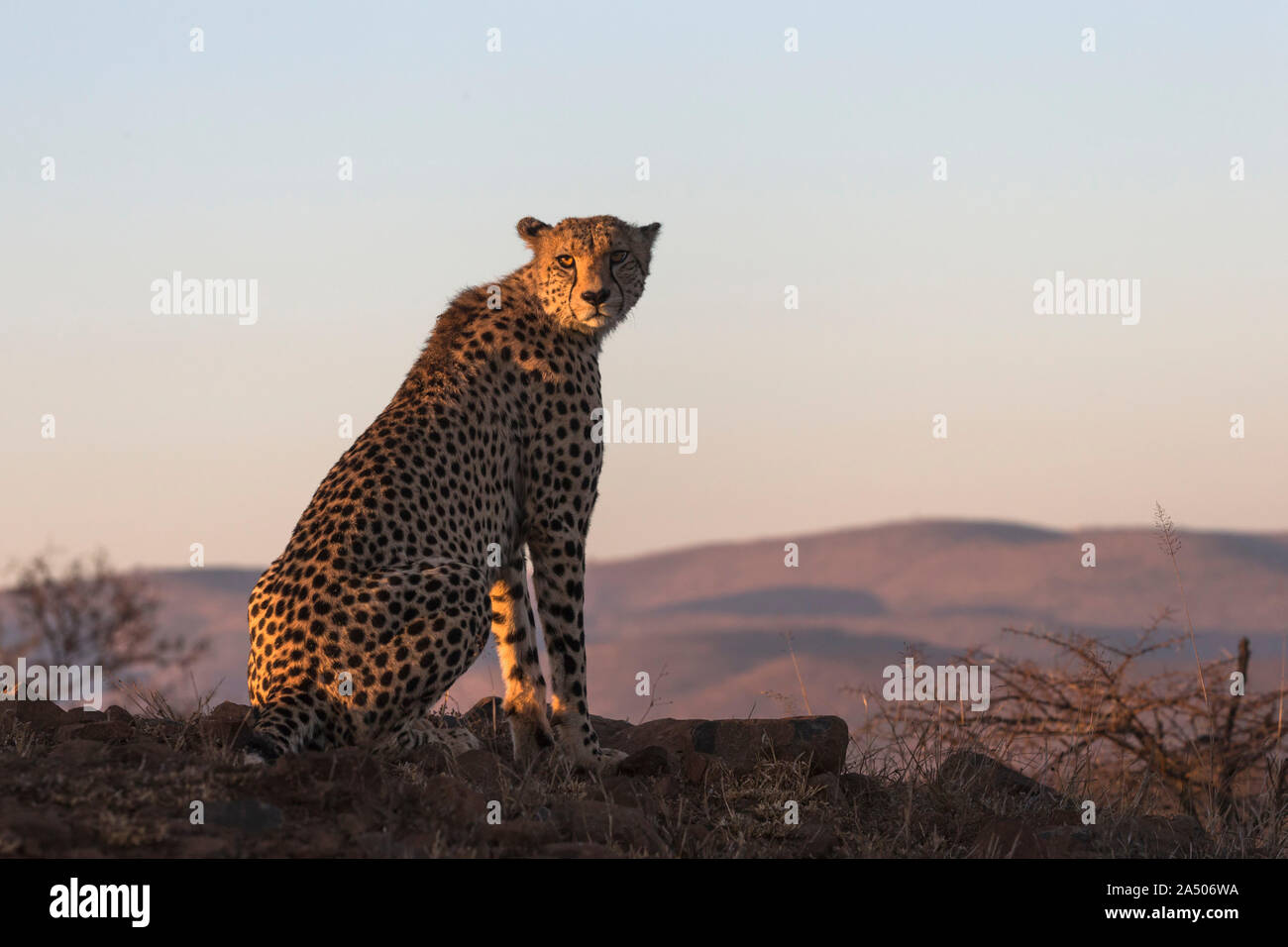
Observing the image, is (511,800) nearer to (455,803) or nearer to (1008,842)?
(455,803)

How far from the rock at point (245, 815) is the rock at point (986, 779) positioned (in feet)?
10.6

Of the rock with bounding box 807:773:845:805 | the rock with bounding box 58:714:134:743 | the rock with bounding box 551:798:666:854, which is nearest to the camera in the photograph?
the rock with bounding box 551:798:666:854

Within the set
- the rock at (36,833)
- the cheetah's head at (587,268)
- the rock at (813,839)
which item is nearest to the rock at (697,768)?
the rock at (813,839)

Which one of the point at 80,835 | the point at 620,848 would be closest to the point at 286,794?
the point at 80,835

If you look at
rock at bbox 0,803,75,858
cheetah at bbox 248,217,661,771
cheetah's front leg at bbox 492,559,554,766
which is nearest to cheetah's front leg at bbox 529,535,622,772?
cheetah at bbox 248,217,661,771

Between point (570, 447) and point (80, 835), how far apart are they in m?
3.01

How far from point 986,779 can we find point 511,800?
2.72 metres

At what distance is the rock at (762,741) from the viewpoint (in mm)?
6855

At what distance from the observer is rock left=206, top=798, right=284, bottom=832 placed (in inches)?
195

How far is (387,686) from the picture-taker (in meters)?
5.88

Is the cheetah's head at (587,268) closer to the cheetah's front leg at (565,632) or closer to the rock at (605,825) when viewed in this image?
the cheetah's front leg at (565,632)

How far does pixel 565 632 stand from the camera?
6969 millimetres

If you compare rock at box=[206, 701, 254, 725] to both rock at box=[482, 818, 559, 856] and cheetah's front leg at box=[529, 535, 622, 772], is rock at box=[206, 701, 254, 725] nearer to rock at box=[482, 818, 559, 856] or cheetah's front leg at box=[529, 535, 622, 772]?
cheetah's front leg at box=[529, 535, 622, 772]
